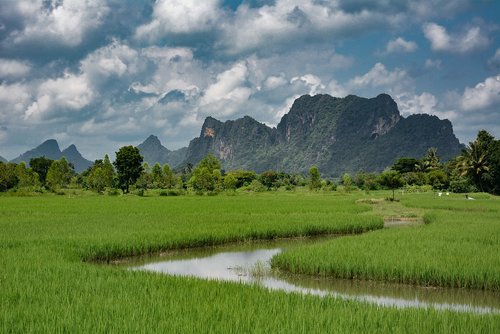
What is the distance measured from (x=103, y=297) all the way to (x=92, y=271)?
2.22 meters

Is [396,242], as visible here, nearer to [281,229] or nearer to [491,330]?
[281,229]

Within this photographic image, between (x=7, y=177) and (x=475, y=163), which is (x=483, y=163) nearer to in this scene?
(x=475, y=163)

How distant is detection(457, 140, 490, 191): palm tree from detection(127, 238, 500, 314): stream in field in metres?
46.1

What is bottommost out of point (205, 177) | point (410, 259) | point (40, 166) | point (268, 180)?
point (410, 259)

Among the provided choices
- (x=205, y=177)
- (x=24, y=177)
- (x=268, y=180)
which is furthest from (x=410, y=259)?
(x=268, y=180)

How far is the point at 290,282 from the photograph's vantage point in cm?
1061

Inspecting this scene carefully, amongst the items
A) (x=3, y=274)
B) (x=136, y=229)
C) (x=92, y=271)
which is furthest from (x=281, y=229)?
(x=3, y=274)

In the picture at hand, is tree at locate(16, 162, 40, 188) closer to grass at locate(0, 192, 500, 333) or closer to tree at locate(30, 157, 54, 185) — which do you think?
tree at locate(30, 157, 54, 185)

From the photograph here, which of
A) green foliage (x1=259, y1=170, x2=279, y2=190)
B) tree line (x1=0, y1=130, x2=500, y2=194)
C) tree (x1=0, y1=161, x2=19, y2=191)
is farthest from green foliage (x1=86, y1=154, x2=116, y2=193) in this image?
green foliage (x1=259, y1=170, x2=279, y2=190)

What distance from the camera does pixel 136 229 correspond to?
57.2ft

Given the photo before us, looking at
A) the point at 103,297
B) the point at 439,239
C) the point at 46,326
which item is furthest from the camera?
the point at 439,239

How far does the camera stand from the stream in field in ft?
28.8

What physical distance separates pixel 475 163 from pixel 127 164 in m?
41.8

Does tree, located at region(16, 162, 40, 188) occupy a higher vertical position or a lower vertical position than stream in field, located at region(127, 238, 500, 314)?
higher
